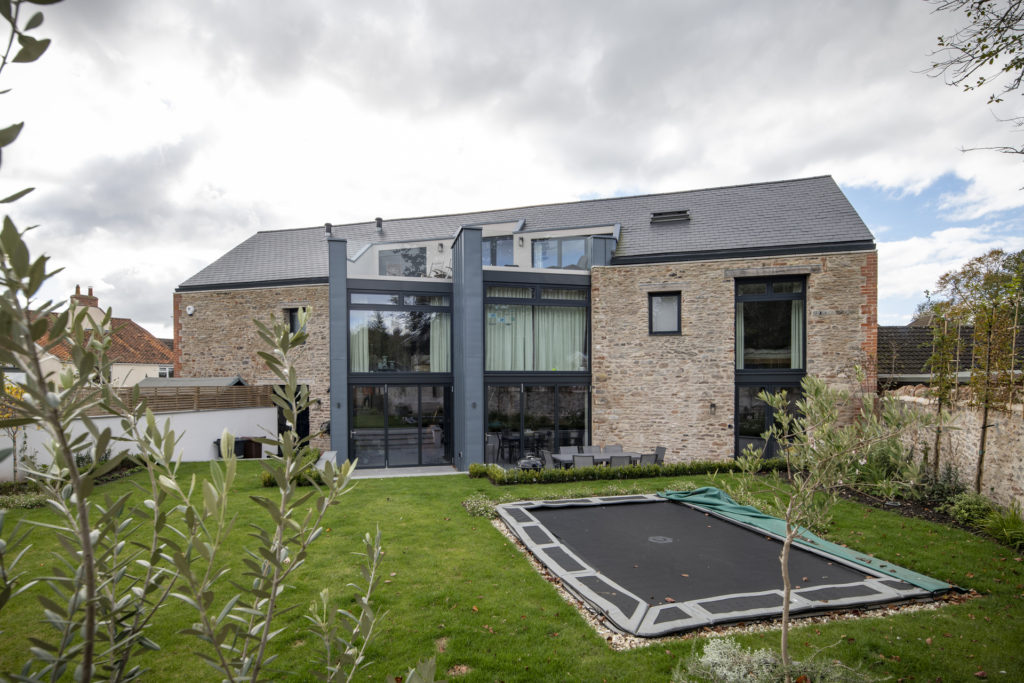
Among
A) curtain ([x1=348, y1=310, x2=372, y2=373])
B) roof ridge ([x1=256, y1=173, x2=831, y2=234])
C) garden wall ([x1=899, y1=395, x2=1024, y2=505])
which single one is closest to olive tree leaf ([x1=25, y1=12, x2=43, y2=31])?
garden wall ([x1=899, y1=395, x2=1024, y2=505])

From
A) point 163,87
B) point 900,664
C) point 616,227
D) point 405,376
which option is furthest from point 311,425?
point 900,664

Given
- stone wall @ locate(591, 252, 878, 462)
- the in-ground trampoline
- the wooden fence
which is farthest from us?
the wooden fence

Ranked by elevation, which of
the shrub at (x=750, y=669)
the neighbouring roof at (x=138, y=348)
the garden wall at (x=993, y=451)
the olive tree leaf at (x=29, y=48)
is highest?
the olive tree leaf at (x=29, y=48)

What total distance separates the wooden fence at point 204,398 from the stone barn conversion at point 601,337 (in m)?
2.22

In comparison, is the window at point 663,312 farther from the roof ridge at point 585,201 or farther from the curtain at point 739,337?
the roof ridge at point 585,201

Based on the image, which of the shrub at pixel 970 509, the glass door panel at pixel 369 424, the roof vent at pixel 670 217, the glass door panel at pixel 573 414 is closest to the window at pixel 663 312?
the glass door panel at pixel 573 414

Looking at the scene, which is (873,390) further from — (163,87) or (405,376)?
(163,87)

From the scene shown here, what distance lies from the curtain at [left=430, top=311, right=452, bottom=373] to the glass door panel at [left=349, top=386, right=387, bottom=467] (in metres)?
1.84

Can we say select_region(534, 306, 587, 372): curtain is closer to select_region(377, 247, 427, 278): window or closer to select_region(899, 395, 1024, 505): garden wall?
select_region(377, 247, 427, 278): window

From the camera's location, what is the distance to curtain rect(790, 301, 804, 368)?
13828 millimetres

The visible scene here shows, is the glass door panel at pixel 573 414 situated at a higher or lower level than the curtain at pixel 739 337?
lower

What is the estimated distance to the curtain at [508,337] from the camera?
14.7 metres

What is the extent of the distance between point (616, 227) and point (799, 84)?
7335 millimetres

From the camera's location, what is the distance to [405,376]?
1468 cm
